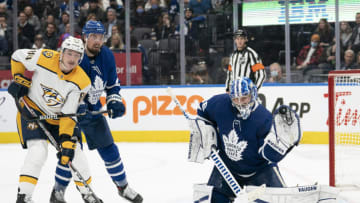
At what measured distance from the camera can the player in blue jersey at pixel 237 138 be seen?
2.33 meters

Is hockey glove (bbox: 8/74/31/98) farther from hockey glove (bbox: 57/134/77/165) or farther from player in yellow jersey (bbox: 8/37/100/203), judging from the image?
hockey glove (bbox: 57/134/77/165)

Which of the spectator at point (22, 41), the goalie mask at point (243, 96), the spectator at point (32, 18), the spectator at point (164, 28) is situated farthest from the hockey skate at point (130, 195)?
the spectator at point (32, 18)

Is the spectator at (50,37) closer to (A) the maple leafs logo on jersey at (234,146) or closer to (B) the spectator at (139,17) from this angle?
(B) the spectator at (139,17)

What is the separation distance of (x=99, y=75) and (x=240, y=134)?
108 cm

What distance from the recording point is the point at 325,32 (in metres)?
6.41

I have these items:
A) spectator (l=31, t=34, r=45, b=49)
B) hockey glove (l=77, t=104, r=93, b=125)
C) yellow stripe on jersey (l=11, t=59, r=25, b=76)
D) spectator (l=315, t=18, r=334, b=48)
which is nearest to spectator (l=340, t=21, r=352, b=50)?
spectator (l=315, t=18, r=334, b=48)

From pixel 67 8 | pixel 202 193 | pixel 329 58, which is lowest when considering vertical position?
pixel 202 193

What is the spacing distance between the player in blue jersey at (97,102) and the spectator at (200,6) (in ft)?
12.5

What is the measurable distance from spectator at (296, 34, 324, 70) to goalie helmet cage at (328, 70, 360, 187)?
7.84 feet

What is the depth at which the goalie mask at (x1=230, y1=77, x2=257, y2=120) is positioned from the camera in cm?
227

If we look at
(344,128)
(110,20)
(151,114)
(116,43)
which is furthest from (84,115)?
(110,20)

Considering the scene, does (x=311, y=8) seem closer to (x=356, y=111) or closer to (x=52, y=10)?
(x=356, y=111)

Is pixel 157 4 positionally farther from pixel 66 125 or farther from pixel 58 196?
pixel 66 125

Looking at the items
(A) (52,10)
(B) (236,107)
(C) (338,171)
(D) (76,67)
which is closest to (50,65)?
(D) (76,67)
